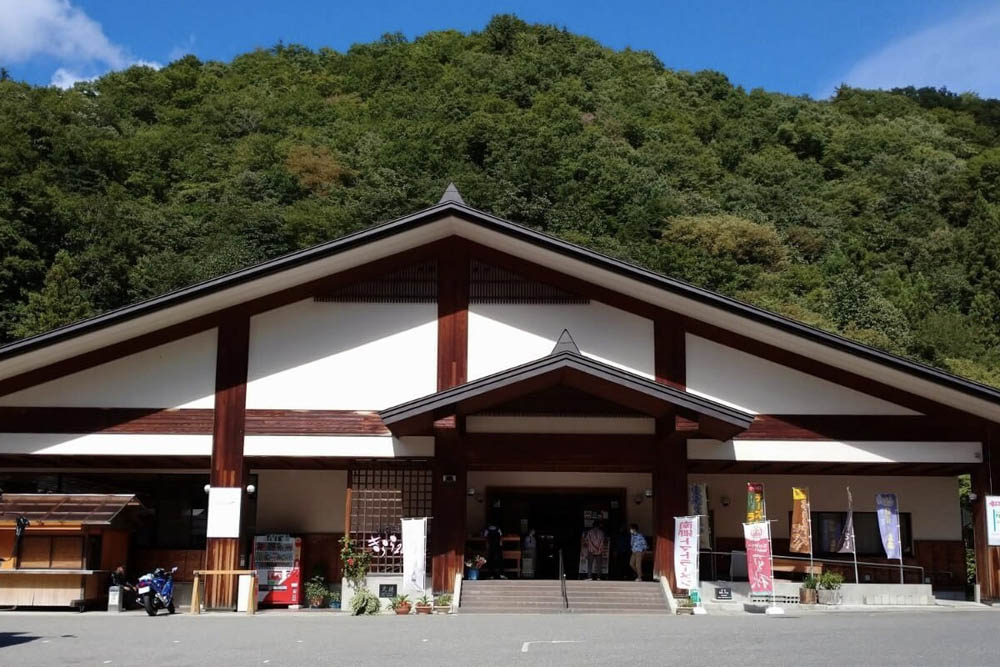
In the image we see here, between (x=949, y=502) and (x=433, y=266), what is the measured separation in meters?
12.9

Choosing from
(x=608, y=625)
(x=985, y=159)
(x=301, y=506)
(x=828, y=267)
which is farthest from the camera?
(x=985, y=159)

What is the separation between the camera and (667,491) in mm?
20172

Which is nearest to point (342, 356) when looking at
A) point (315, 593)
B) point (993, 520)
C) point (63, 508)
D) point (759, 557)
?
point (315, 593)

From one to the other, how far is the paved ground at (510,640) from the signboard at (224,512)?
2.34 metres

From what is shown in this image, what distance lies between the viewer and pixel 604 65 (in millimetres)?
84312

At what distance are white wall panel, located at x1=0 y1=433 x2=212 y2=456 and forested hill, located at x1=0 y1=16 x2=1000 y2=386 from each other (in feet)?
71.3

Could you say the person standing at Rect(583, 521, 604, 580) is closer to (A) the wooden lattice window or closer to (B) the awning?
(A) the wooden lattice window

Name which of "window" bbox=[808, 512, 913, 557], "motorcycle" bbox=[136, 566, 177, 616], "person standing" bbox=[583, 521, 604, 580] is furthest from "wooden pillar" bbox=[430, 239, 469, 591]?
"window" bbox=[808, 512, 913, 557]

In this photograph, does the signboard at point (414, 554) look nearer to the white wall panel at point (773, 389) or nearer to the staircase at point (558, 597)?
the staircase at point (558, 597)

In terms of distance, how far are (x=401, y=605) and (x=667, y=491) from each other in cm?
571

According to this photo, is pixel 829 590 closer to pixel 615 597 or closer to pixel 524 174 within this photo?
pixel 615 597

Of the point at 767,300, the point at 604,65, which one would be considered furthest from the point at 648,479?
the point at 604,65

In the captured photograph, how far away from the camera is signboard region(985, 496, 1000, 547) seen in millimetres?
20062

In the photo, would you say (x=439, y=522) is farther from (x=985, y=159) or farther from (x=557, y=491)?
(x=985, y=159)
